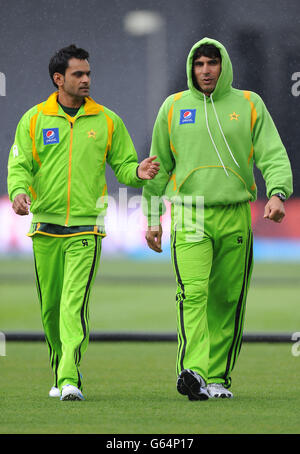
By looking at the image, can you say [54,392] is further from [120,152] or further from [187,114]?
[187,114]

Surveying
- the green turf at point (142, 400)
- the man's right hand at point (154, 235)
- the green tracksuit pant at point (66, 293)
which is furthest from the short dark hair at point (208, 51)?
the green turf at point (142, 400)

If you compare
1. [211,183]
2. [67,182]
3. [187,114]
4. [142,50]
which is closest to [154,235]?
[211,183]

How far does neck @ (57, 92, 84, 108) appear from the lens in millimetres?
7703

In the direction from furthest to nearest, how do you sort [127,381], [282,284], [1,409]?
[282,284], [127,381], [1,409]

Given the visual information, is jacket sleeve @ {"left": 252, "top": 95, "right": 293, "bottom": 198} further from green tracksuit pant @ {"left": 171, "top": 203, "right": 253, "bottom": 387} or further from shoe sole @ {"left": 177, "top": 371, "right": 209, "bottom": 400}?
shoe sole @ {"left": 177, "top": 371, "right": 209, "bottom": 400}

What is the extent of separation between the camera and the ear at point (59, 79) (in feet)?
25.3

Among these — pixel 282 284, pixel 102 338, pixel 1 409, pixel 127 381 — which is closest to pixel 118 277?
pixel 282 284

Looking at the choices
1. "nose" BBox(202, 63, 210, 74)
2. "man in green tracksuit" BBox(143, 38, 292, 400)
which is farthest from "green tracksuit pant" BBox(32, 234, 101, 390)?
"nose" BBox(202, 63, 210, 74)

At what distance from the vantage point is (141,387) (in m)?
8.05

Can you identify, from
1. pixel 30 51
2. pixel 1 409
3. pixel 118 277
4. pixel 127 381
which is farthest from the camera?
pixel 118 277

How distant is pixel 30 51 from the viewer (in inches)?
422

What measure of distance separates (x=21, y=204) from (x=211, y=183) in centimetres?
112
